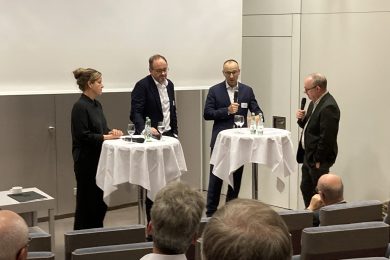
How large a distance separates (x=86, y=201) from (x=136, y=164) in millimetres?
630

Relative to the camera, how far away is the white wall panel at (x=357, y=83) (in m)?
6.43

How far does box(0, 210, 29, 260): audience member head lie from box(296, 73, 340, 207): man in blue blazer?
383 centimetres

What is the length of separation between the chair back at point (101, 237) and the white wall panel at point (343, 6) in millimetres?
4215

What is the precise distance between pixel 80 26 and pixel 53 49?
0.40 metres

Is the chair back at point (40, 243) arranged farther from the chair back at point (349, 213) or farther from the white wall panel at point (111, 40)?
the white wall panel at point (111, 40)

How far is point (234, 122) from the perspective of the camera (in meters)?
6.30

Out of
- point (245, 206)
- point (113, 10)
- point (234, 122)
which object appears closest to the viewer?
point (245, 206)

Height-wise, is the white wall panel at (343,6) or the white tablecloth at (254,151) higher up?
the white wall panel at (343,6)

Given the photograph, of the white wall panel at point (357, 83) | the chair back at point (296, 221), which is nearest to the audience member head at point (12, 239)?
the chair back at point (296, 221)

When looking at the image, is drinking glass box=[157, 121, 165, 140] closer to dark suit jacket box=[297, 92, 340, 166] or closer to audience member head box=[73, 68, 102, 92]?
audience member head box=[73, 68, 102, 92]

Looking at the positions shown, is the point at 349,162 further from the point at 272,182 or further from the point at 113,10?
the point at 113,10

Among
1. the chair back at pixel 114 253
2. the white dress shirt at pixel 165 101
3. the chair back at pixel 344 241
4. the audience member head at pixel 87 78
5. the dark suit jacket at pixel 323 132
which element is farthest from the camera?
the white dress shirt at pixel 165 101

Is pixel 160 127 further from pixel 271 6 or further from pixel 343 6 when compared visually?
pixel 343 6

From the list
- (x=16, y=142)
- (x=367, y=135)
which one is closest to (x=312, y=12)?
(x=367, y=135)
